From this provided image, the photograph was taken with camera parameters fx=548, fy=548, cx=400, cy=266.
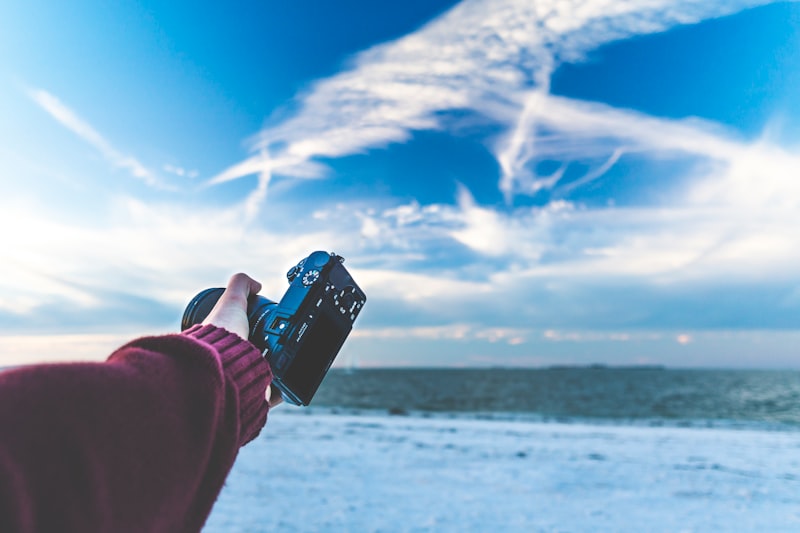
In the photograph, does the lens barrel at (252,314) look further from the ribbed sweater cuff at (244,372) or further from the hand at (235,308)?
the ribbed sweater cuff at (244,372)

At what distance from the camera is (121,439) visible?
1.52ft

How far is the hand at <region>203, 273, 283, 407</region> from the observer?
0.91 m

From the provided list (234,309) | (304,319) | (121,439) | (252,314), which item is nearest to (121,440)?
(121,439)

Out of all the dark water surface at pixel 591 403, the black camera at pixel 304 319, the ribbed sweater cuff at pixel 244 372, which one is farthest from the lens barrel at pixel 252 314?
the dark water surface at pixel 591 403

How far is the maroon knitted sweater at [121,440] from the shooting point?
0.40 m

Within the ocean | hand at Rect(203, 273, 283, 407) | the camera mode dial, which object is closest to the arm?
hand at Rect(203, 273, 283, 407)

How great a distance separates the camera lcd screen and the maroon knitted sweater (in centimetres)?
57

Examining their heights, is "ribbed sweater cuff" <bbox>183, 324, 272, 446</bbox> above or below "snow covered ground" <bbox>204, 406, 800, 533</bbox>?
above

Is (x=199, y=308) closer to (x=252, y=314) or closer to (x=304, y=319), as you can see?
(x=252, y=314)

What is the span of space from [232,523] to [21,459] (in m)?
5.05

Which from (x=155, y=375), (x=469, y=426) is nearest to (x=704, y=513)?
(x=155, y=375)

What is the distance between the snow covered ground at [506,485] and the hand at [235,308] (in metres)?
4.18

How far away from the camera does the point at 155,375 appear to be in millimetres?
523

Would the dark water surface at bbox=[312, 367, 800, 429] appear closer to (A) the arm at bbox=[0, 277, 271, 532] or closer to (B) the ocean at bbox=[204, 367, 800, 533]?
(B) the ocean at bbox=[204, 367, 800, 533]
